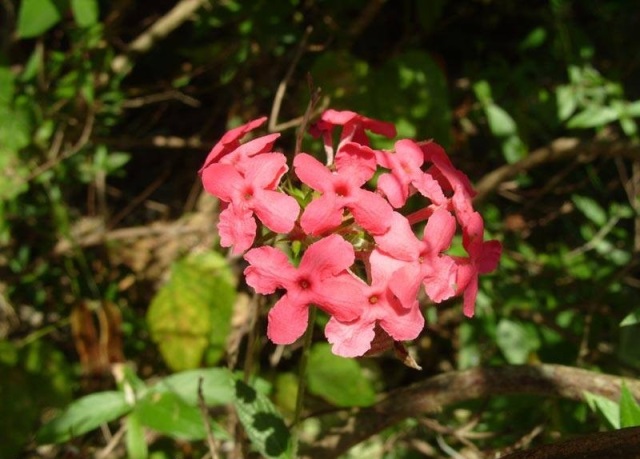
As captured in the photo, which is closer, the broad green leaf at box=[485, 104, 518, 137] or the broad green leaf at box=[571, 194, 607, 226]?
the broad green leaf at box=[485, 104, 518, 137]

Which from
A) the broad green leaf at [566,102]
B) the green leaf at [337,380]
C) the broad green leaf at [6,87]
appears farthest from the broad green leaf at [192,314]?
the broad green leaf at [566,102]

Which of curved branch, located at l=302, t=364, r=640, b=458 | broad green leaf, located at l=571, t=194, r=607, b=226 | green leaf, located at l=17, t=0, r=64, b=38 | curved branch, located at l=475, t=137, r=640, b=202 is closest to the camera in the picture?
curved branch, located at l=302, t=364, r=640, b=458

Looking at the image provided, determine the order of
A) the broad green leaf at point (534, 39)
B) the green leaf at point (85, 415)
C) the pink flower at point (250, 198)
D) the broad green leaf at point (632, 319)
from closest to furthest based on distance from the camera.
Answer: the pink flower at point (250, 198) < the broad green leaf at point (632, 319) < the green leaf at point (85, 415) < the broad green leaf at point (534, 39)

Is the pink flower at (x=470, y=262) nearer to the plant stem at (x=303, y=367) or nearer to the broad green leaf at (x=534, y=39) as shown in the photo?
the plant stem at (x=303, y=367)

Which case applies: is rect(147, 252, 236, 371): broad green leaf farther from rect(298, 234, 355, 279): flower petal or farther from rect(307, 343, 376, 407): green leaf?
rect(298, 234, 355, 279): flower petal

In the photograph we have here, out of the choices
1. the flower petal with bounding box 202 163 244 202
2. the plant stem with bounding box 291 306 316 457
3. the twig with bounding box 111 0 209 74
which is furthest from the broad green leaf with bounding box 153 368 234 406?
the twig with bounding box 111 0 209 74

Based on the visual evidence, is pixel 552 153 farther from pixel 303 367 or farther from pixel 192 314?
pixel 303 367
